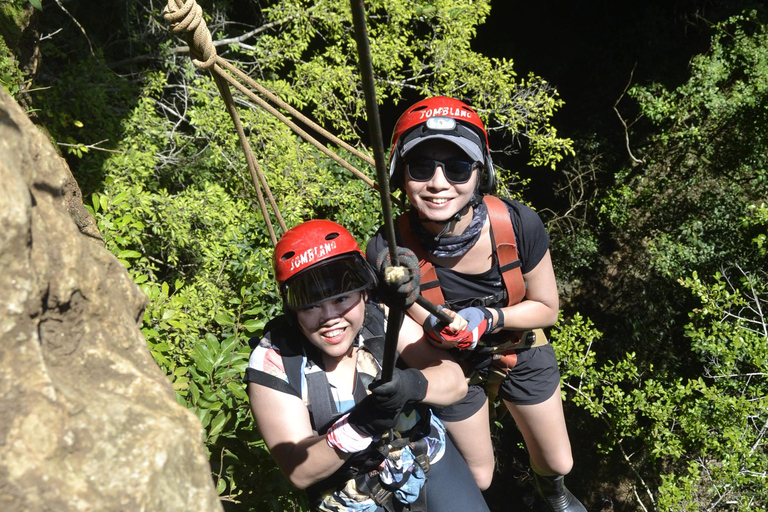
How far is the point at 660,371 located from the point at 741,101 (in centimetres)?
305

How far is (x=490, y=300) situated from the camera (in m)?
2.26

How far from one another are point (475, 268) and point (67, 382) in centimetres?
156

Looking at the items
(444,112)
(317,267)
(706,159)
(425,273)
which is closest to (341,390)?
(317,267)

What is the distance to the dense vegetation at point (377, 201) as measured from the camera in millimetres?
3949

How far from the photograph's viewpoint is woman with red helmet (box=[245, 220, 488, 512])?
170cm

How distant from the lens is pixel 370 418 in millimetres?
1628

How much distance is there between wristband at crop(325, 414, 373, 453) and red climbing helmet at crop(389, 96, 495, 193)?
3.05 ft

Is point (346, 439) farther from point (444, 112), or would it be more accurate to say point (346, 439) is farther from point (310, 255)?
point (444, 112)

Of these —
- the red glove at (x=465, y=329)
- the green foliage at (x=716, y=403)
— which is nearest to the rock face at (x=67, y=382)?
the red glove at (x=465, y=329)

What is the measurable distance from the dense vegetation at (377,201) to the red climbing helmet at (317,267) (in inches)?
31.9

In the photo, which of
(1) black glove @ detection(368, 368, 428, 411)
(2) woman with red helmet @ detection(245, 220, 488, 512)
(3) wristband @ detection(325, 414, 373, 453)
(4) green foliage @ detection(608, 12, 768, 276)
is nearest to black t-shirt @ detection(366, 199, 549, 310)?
(2) woman with red helmet @ detection(245, 220, 488, 512)

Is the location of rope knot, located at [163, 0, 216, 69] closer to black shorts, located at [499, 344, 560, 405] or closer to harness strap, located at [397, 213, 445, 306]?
harness strap, located at [397, 213, 445, 306]

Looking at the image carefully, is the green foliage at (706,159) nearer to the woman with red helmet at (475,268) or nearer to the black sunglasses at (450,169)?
the woman with red helmet at (475,268)

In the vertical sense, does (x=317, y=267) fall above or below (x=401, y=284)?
above
